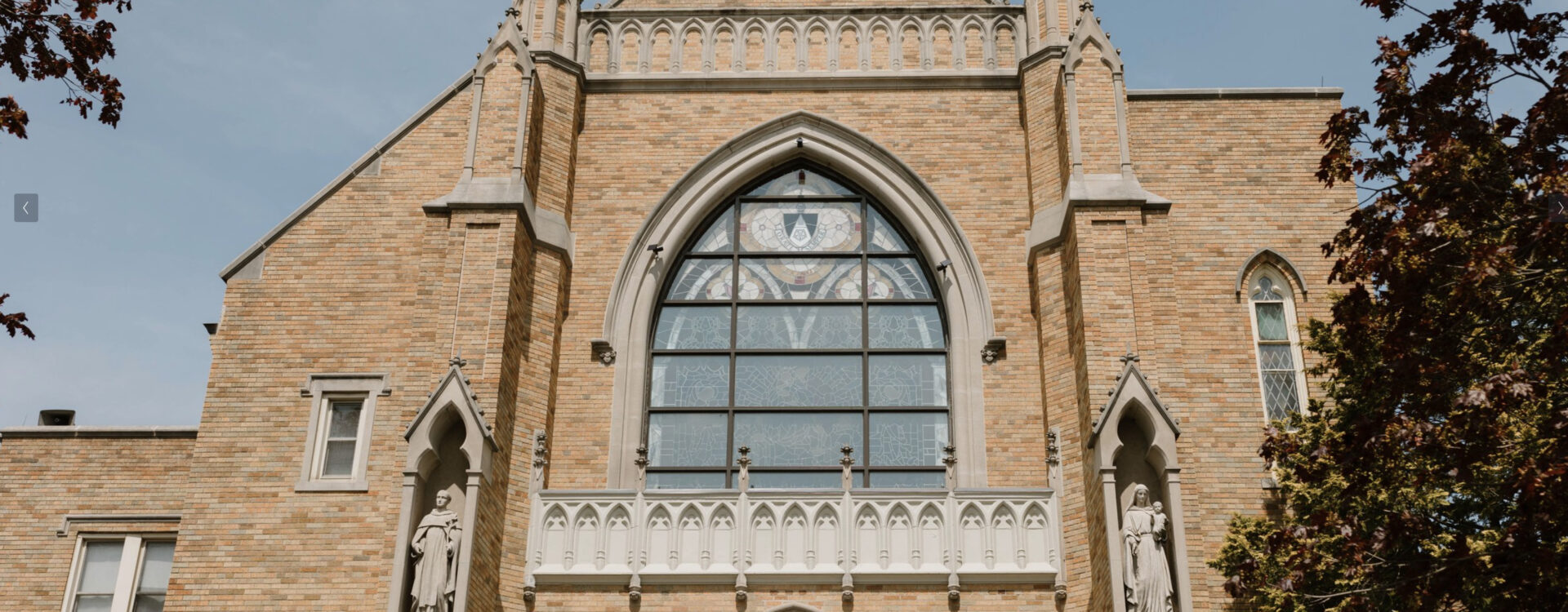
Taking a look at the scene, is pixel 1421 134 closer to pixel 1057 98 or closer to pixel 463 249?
pixel 1057 98

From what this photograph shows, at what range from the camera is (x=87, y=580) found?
55.1 feet

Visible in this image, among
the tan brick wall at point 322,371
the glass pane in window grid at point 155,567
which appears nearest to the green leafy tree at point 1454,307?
the tan brick wall at point 322,371

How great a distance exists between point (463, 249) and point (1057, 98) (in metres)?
6.67

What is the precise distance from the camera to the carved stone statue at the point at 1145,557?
13523mm

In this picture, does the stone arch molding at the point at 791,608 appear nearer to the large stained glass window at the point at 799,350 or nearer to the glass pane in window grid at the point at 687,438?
the large stained glass window at the point at 799,350

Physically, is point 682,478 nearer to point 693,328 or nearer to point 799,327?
point 693,328

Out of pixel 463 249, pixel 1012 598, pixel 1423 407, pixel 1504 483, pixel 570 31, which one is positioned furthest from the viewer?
pixel 570 31

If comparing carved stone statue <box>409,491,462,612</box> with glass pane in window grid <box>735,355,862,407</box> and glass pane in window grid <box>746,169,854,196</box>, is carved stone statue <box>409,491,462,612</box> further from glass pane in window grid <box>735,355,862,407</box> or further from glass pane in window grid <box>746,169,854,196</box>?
glass pane in window grid <box>746,169,854,196</box>

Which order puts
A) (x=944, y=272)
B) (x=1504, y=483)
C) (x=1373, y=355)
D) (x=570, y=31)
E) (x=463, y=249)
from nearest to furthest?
(x=1504, y=483)
(x=1373, y=355)
(x=463, y=249)
(x=944, y=272)
(x=570, y=31)

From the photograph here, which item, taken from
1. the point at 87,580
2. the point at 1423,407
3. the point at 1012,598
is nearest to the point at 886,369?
the point at 1012,598

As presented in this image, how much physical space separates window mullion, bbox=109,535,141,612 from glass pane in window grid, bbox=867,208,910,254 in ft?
28.4

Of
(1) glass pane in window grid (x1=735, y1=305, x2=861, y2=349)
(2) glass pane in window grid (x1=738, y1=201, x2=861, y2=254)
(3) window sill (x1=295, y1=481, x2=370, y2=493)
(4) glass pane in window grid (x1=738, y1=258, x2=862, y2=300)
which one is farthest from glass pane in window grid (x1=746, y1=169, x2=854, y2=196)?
(3) window sill (x1=295, y1=481, x2=370, y2=493)

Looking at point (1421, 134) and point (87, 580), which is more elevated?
point (1421, 134)

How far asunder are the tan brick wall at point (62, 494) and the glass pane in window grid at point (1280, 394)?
1158cm
